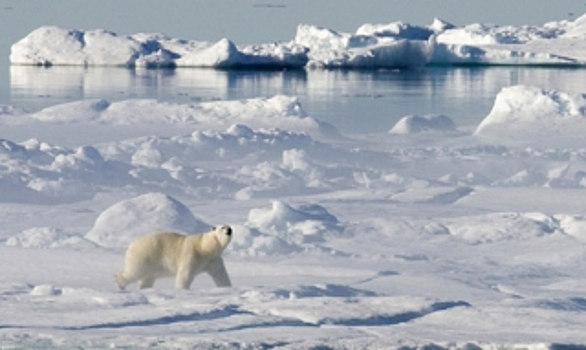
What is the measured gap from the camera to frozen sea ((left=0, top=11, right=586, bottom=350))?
16.5 feet

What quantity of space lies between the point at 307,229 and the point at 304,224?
9 centimetres

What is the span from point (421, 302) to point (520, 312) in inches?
17.4

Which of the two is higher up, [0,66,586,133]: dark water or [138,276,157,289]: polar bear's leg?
[138,276,157,289]: polar bear's leg

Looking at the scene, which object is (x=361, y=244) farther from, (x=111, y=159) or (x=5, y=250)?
(x=111, y=159)

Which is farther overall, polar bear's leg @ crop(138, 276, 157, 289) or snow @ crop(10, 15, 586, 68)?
snow @ crop(10, 15, 586, 68)

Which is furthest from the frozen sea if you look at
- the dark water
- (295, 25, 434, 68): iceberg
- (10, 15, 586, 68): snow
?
(10, 15, 586, 68): snow

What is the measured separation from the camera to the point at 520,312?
5.39m

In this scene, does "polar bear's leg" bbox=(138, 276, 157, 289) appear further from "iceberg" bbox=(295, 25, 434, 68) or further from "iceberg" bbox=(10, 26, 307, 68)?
"iceberg" bbox=(10, 26, 307, 68)

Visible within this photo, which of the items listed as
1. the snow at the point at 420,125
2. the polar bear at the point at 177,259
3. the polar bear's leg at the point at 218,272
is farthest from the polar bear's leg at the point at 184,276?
the snow at the point at 420,125

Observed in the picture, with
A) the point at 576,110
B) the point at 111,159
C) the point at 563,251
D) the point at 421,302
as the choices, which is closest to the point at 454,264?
the point at 563,251

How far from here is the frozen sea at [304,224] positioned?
16.5ft

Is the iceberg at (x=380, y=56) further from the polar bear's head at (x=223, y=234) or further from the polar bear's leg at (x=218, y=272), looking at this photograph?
the polar bear's head at (x=223, y=234)

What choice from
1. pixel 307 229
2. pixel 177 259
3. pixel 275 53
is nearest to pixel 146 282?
pixel 177 259

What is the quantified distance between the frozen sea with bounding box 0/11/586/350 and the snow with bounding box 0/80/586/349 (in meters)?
0.02
